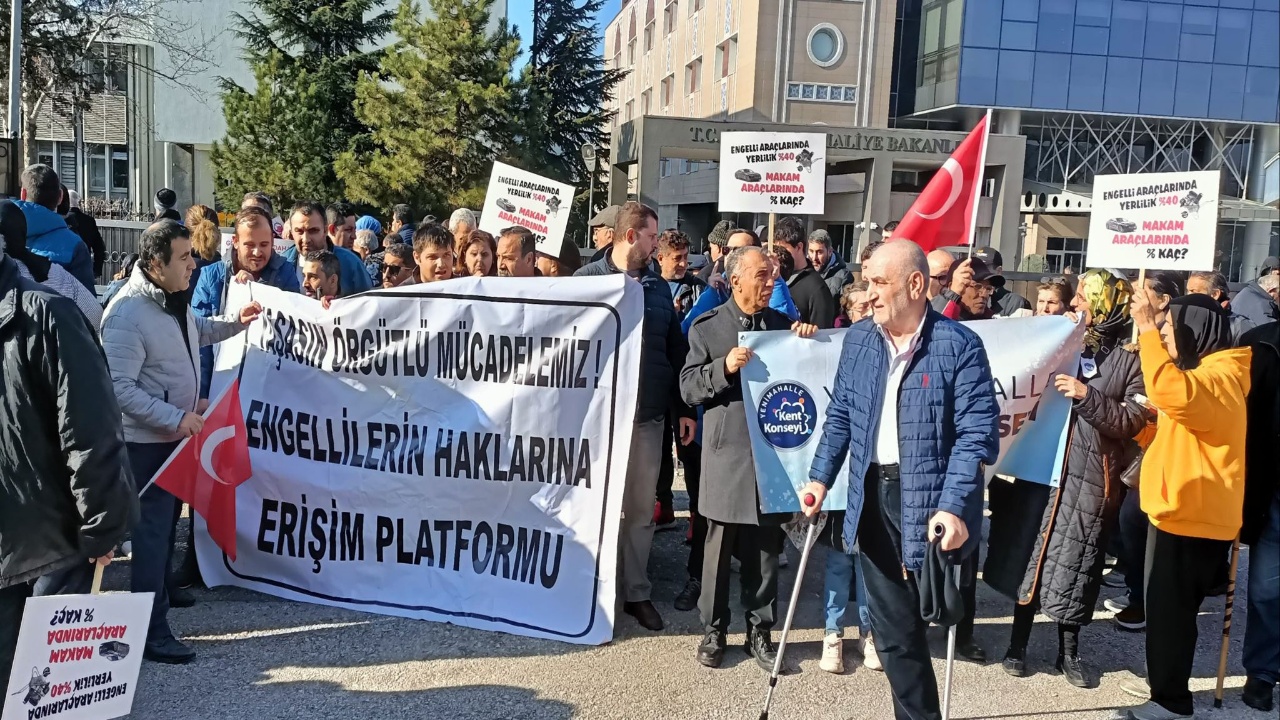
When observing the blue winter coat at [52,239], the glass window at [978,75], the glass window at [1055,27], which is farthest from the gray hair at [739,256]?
the glass window at [1055,27]

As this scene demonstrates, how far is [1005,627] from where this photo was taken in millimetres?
5562

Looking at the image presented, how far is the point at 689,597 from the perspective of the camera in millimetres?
5586

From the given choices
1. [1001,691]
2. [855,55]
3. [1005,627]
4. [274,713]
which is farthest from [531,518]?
[855,55]

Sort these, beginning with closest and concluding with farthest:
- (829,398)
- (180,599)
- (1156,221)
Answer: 1. (829,398)
2. (180,599)
3. (1156,221)

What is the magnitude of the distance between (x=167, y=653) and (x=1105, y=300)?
509 centimetres

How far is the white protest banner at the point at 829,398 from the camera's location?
477 cm

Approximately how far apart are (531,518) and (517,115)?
19050 mm

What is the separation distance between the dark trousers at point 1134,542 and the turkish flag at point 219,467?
16.4ft

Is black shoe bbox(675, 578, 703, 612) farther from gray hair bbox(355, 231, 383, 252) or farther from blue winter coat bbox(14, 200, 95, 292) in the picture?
gray hair bbox(355, 231, 383, 252)

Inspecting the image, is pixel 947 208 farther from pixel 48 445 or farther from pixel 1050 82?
pixel 1050 82

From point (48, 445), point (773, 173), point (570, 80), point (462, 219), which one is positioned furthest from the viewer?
point (570, 80)

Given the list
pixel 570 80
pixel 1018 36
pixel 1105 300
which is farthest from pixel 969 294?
pixel 1018 36

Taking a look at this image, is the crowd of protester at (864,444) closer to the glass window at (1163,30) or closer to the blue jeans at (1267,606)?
the blue jeans at (1267,606)

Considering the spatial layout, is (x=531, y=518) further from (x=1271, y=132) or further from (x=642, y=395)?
(x=1271, y=132)
